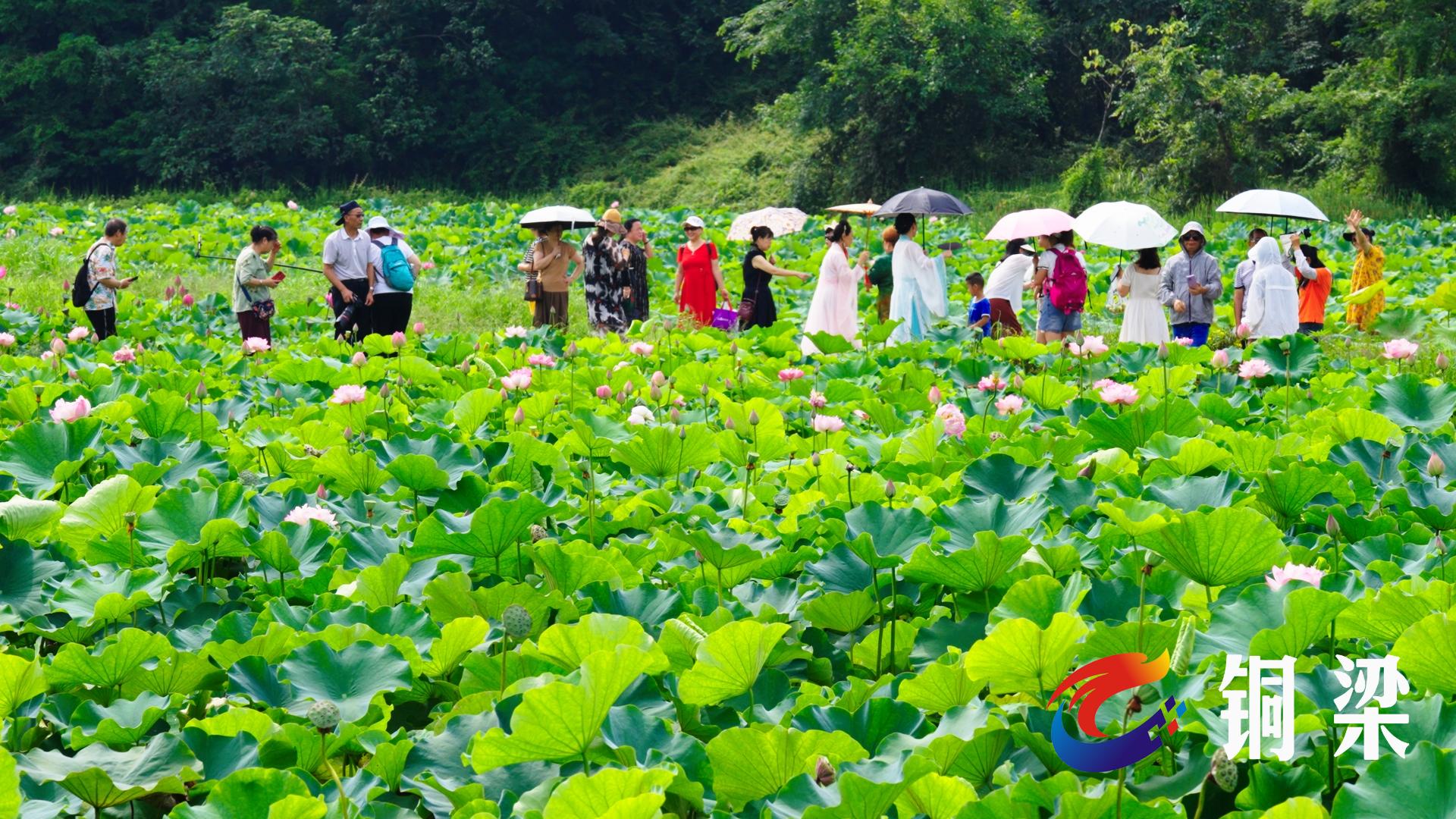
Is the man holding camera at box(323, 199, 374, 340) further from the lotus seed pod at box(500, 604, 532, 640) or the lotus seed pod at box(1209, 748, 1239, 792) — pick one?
the lotus seed pod at box(1209, 748, 1239, 792)

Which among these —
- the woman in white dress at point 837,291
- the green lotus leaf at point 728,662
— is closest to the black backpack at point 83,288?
the woman in white dress at point 837,291

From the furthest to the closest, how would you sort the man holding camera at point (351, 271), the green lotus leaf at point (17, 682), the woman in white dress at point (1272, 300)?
1. the woman in white dress at point (1272, 300)
2. the man holding camera at point (351, 271)
3. the green lotus leaf at point (17, 682)

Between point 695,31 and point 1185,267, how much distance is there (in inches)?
899

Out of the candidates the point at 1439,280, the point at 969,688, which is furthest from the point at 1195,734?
the point at 1439,280

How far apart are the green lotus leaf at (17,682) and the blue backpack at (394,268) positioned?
18.0 feet

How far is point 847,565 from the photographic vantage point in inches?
86.2

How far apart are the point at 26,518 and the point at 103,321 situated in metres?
5.26

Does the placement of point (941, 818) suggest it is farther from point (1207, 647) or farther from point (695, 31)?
point (695, 31)

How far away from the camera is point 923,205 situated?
881 centimetres

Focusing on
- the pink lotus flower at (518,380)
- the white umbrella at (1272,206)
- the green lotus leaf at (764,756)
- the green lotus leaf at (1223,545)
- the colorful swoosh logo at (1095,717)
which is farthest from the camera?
the white umbrella at (1272,206)

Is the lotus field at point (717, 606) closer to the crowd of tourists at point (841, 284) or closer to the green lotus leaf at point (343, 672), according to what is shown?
the green lotus leaf at point (343, 672)

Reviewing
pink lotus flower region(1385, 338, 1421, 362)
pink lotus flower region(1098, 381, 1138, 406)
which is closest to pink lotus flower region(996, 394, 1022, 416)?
pink lotus flower region(1098, 381, 1138, 406)

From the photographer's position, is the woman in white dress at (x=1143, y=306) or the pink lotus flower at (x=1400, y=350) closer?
the pink lotus flower at (x=1400, y=350)

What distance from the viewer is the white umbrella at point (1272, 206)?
7910 mm
